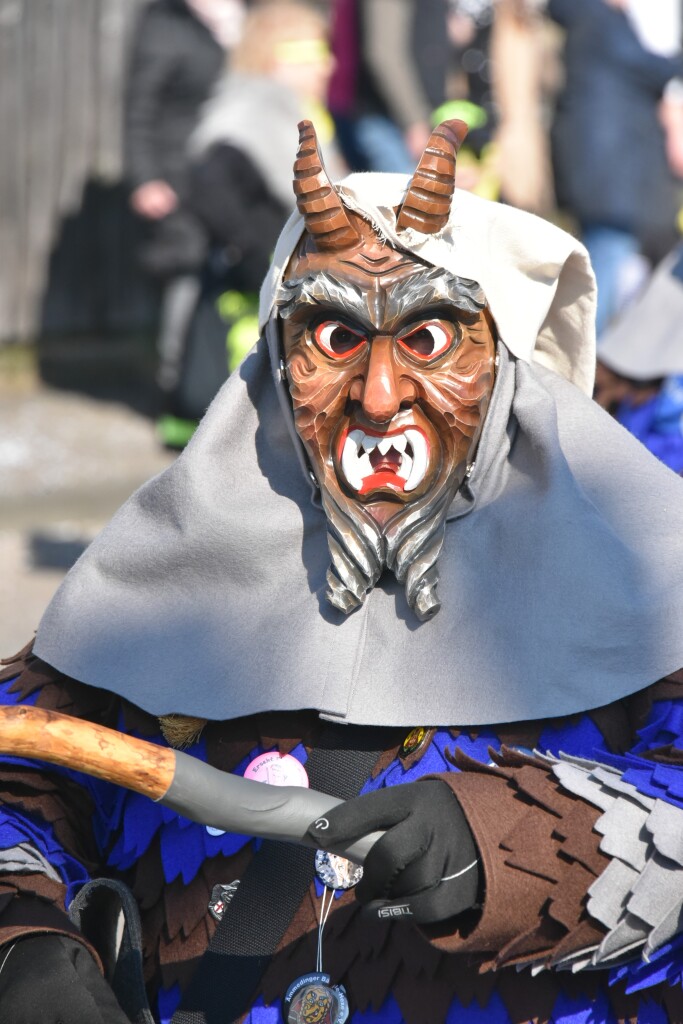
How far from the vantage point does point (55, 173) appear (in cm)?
863

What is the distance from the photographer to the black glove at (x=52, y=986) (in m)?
2.19

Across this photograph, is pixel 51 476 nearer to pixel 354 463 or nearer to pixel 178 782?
pixel 354 463

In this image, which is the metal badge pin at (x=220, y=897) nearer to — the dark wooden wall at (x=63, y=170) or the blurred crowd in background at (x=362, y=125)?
the blurred crowd in background at (x=362, y=125)

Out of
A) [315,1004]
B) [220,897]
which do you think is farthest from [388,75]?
[315,1004]

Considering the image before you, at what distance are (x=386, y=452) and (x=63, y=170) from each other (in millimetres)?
6663

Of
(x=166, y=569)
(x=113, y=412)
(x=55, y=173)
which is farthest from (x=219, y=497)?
(x=55, y=173)

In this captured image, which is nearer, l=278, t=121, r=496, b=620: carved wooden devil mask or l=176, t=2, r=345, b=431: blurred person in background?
l=278, t=121, r=496, b=620: carved wooden devil mask

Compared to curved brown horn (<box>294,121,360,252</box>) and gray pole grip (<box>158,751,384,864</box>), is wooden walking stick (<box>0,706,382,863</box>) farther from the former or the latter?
curved brown horn (<box>294,121,360,252</box>)

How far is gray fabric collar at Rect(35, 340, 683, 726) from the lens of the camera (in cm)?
236

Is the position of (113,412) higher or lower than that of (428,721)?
lower

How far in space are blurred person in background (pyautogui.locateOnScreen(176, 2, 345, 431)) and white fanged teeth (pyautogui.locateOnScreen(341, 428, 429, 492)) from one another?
392 centimetres

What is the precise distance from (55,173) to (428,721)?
6.85 m

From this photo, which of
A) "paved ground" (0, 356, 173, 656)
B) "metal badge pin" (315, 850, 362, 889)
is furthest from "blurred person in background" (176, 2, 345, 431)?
"metal badge pin" (315, 850, 362, 889)

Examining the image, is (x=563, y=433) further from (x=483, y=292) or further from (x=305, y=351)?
(x=305, y=351)
